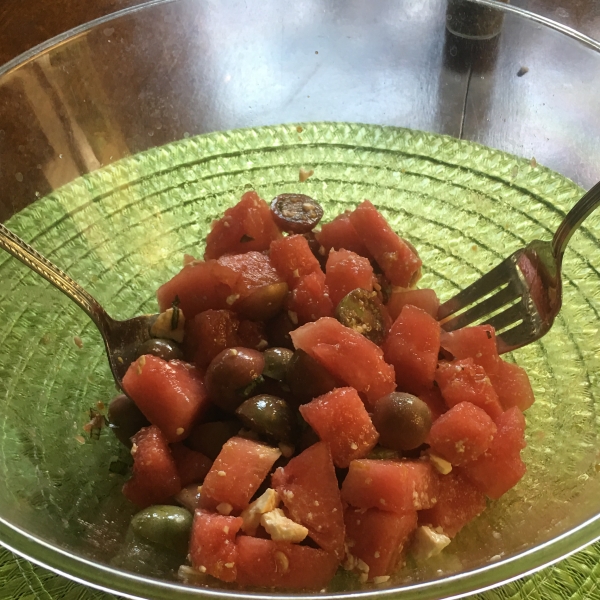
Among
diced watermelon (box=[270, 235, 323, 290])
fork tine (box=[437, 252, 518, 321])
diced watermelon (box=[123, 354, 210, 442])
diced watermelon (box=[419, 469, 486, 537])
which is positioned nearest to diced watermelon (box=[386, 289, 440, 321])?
fork tine (box=[437, 252, 518, 321])

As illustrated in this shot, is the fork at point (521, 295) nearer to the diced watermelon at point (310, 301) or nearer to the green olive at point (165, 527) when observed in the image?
the diced watermelon at point (310, 301)

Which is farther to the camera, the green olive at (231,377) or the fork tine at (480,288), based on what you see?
the fork tine at (480,288)

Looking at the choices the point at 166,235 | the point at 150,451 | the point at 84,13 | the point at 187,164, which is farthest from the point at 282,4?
the point at 150,451

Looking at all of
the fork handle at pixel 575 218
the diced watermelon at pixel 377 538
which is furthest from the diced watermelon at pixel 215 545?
the fork handle at pixel 575 218

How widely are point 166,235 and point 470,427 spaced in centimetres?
123

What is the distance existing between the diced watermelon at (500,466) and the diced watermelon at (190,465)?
629 mm

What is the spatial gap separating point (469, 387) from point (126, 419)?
0.87 m

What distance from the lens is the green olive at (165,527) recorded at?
1439 millimetres

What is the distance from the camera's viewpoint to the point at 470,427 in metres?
1.51

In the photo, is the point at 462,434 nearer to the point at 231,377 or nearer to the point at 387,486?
the point at 387,486

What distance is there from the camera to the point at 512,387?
1.71m

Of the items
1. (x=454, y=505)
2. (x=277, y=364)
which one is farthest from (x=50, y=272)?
(x=454, y=505)

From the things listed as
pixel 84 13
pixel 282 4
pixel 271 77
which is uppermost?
pixel 84 13

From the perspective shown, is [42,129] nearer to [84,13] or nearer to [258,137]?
[258,137]
